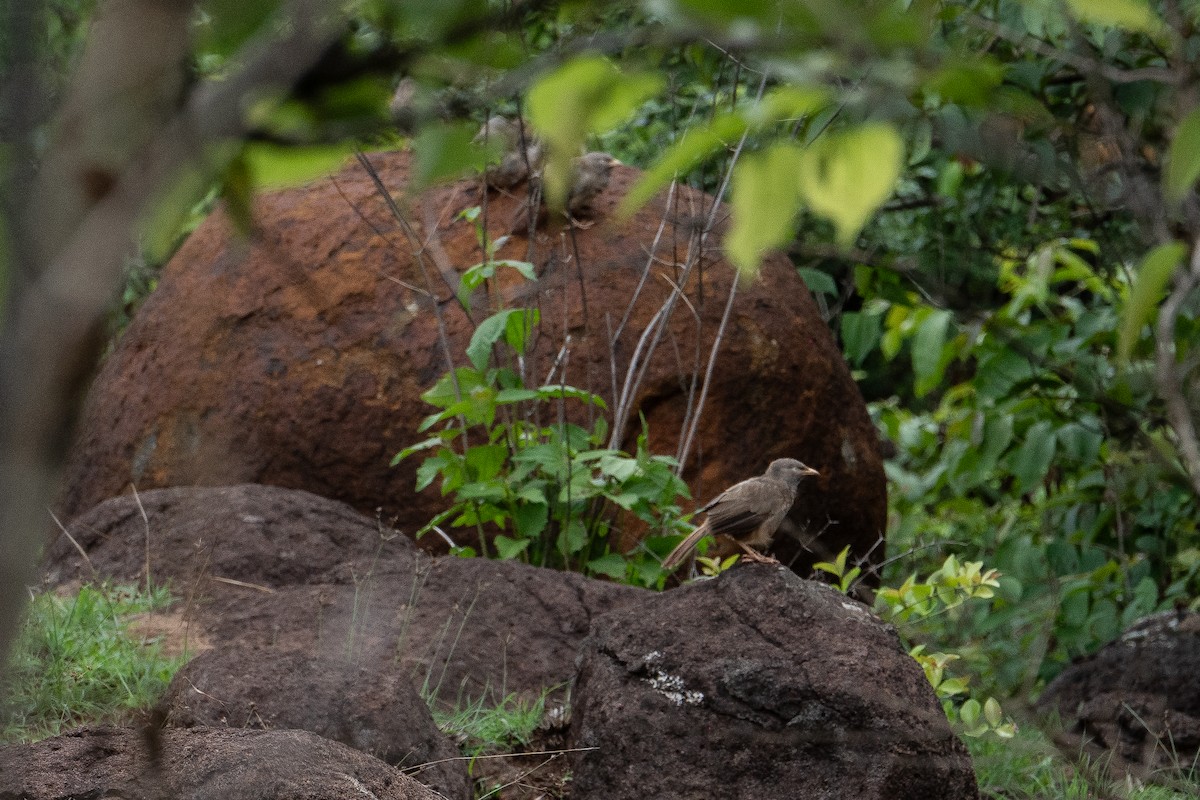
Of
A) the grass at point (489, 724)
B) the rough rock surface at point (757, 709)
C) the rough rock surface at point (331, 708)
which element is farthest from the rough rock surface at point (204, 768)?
the grass at point (489, 724)

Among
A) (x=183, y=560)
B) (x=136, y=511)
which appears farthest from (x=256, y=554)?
(x=136, y=511)

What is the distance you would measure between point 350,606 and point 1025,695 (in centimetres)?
304

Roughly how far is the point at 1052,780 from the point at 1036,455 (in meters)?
2.47

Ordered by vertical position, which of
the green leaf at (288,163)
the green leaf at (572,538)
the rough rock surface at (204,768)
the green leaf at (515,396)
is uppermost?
the green leaf at (288,163)

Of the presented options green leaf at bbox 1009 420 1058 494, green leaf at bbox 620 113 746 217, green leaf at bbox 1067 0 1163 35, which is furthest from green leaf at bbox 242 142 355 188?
green leaf at bbox 1009 420 1058 494

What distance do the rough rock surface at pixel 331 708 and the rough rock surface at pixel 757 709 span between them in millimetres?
431

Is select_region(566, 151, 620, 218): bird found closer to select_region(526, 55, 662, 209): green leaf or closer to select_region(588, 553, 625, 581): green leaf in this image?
select_region(588, 553, 625, 581): green leaf

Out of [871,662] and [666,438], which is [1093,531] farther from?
[871,662]

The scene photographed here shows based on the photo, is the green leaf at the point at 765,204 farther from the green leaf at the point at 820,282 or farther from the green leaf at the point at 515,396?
the green leaf at the point at 820,282

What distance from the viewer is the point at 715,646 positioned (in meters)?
3.81

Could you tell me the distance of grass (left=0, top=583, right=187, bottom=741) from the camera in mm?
4105

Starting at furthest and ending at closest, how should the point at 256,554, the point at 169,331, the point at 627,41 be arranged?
the point at 169,331 < the point at 256,554 < the point at 627,41

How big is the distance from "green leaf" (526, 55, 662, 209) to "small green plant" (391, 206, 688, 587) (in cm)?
409

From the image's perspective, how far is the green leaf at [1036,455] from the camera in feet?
22.1
